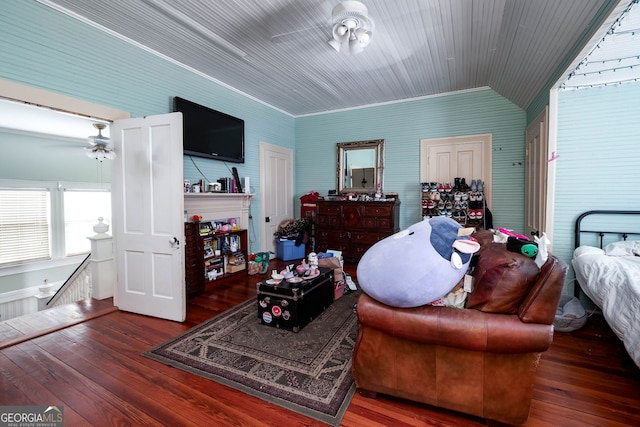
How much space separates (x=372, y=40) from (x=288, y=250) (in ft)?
12.3

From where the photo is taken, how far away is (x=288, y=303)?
2.52 metres

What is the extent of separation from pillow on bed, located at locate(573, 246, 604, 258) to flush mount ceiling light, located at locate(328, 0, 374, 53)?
9.58 feet

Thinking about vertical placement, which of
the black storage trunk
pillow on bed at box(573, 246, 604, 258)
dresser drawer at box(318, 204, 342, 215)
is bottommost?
the black storage trunk

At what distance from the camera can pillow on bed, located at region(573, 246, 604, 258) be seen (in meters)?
2.53

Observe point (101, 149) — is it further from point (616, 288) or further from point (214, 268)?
point (616, 288)

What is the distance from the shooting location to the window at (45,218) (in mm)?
5319

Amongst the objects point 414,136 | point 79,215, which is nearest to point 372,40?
point 414,136

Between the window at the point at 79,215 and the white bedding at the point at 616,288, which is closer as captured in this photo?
the white bedding at the point at 616,288

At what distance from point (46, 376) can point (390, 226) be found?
431 centimetres

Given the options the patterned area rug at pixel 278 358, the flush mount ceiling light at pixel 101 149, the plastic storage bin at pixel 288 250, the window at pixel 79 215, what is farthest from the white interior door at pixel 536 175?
the window at pixel 79 215

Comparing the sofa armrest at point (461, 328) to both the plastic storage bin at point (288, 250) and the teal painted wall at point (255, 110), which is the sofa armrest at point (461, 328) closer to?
the teal painted wall at point (255, 110)

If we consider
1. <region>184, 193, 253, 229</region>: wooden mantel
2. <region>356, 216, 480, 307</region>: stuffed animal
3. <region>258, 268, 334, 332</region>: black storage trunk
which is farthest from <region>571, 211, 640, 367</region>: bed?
<region>184, 193, 253, 229</region>: wooden mantel

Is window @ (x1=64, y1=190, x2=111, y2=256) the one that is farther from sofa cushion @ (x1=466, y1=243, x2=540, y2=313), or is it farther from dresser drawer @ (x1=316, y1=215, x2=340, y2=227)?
sofa cushion @ (x1=466, y1=243, x2=540, y2=313)

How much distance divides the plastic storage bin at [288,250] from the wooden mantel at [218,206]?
875mm
